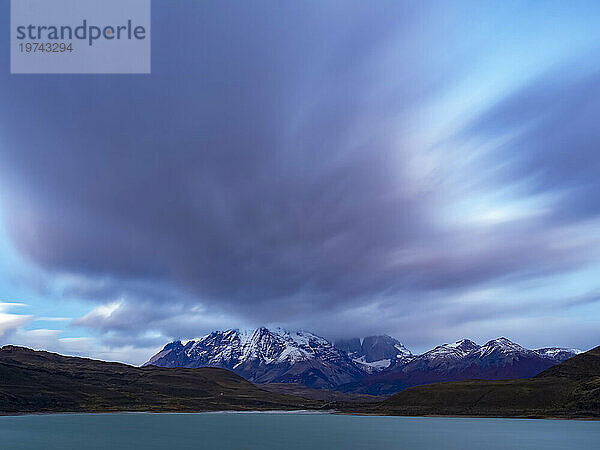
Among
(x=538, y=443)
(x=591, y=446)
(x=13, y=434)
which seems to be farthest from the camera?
(x=13, y=434)

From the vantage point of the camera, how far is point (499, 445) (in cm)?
11744

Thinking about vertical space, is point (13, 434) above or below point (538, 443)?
above

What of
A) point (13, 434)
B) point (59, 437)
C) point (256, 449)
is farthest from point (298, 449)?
point (13, 434)

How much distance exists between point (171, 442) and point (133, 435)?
967 inches

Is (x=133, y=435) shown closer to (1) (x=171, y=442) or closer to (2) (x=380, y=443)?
(1) (x=171, y=442)

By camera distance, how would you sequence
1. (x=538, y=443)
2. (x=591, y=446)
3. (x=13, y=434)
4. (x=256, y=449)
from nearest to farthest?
(x=256, y=449)
(x=591, y=446)
(x=538, y=443)
(x=13, y=434)

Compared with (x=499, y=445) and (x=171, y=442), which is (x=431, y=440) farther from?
(x=171, y=442)

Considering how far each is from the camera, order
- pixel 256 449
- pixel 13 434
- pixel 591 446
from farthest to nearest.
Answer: pixel 13 434 → pixel 591 446 → pixel 256 449

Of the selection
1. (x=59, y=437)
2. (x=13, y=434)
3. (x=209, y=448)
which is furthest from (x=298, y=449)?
(x=13, y=434)

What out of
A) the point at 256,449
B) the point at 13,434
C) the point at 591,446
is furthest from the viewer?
the point at 13,434

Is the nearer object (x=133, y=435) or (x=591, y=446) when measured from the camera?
(x=591, y=446)

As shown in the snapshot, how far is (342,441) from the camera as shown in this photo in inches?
4998

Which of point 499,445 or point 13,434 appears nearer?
point 499,445

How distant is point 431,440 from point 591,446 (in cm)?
3446
